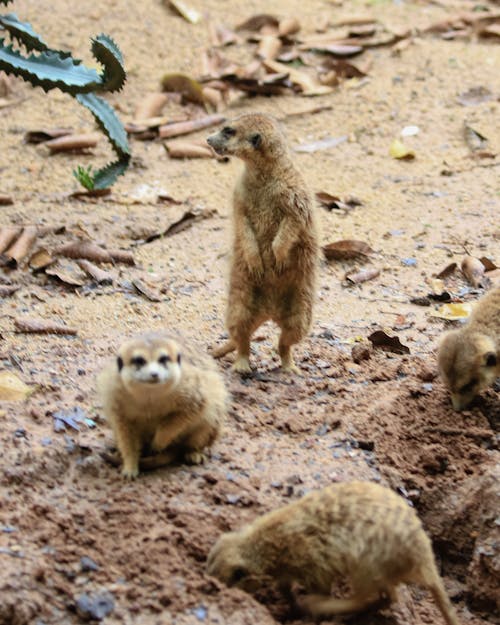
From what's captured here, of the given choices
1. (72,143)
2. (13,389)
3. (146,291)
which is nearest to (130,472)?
(13,389)

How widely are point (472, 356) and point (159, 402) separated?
1631 mm

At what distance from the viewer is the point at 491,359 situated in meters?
4.73

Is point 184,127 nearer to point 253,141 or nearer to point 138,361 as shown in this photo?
point 253,141

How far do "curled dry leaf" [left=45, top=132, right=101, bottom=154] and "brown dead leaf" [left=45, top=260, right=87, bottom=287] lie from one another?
1991 mm

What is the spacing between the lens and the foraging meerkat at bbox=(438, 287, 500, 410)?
181 inches

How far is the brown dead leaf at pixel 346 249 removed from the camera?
6.41 m

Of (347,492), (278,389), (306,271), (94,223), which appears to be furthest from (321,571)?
(94,223)

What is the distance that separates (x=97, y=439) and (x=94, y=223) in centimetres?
292

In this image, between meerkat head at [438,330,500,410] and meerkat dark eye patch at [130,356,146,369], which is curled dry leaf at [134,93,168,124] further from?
meerkat dark eye patch at [130,356,146,369]

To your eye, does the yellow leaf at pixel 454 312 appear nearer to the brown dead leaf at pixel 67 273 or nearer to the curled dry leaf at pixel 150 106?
the brown dead leaf at pixel 67 273

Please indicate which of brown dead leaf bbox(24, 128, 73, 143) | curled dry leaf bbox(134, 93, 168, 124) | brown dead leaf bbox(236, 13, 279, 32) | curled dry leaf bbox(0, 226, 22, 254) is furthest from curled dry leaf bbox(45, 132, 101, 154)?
brown dead leaf bbox(236, 13, 279, 32)

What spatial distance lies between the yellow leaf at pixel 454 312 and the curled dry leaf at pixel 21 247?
8.00 feet

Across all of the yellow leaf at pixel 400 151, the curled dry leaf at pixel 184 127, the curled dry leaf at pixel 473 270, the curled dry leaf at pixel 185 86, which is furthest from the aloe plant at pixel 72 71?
the yellow leaf at pixel 400 151

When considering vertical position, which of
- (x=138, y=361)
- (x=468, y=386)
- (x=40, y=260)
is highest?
(x=138, y=361)
